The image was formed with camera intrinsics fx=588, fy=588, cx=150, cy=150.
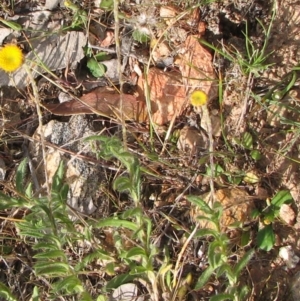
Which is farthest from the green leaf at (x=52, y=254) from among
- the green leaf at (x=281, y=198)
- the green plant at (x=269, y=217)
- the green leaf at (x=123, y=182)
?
the green leaf at (x=281, y=198)

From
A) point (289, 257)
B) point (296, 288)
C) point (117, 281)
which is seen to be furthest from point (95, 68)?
point (296, 288)

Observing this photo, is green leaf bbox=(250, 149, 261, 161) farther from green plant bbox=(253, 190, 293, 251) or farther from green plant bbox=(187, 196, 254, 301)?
green plant bbox=(187, 196, 254, 301)

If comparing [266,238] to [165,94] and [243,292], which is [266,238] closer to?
[243,292]

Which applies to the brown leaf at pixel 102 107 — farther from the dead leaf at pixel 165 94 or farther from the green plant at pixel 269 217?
the green plant at pixel 269 217

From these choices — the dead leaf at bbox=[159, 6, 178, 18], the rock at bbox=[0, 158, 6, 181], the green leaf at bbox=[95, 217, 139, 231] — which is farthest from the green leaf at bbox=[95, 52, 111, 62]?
the green leaf at bbox=[95, 217, 139, 231]

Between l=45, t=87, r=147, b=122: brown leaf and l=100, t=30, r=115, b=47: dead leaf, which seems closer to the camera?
l=45, t=87, r=147, b=122: brown leaf
